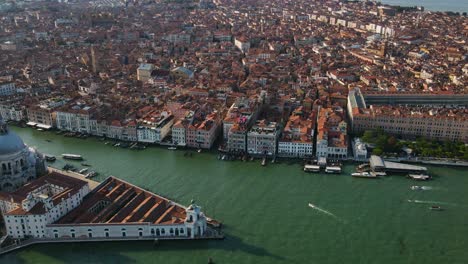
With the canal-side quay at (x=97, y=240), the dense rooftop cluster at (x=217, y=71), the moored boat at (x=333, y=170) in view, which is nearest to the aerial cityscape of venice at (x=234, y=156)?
the canal-side quay at (x=97, y=240)

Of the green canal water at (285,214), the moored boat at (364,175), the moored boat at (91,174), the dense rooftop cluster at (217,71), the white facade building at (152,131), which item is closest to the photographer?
the green canal water at (285,214)

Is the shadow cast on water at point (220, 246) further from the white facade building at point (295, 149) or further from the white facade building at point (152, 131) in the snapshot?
the white facade building at point (152, 131)

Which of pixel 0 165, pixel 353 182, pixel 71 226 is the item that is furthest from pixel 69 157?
pixel 353 182

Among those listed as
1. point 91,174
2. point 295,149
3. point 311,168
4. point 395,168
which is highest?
point 295,149

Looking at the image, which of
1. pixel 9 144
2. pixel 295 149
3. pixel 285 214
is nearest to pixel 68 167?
pixel 9 144

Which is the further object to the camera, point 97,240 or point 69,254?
point 97,240

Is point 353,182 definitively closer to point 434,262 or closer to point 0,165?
point 434,262

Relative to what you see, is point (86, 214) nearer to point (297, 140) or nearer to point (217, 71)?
point (297, 140)
